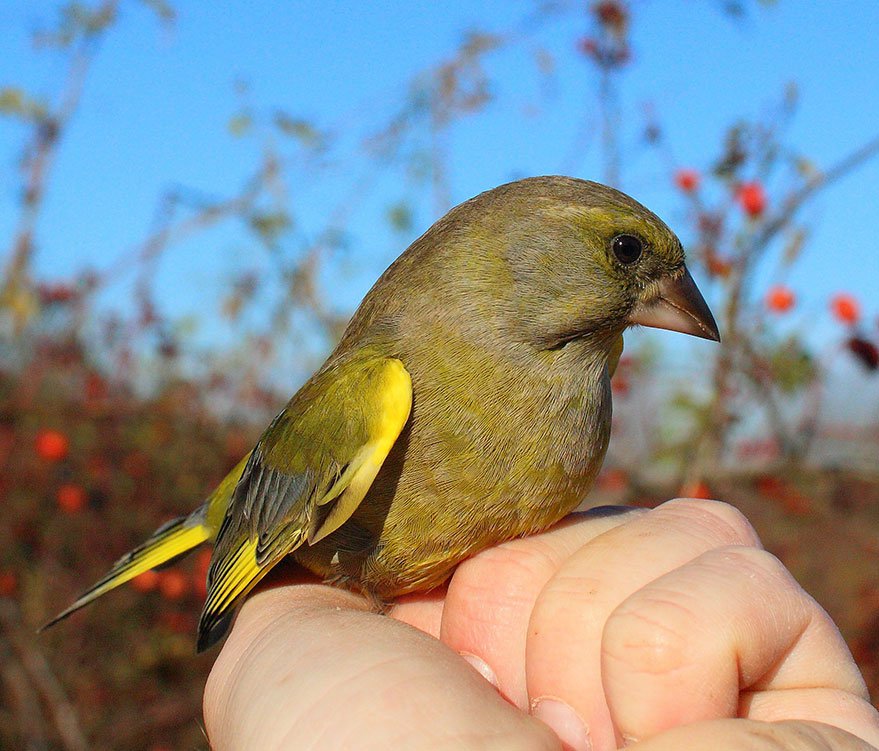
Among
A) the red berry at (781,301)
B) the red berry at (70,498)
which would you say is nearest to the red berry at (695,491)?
the red berry at (781,301)


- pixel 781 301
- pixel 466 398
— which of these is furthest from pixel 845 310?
pixel 466 398

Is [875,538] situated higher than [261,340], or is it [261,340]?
[261,340]

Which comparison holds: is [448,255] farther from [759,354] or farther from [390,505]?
[759,354]

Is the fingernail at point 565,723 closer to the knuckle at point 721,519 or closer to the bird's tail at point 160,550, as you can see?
the knuckle at point 721,519

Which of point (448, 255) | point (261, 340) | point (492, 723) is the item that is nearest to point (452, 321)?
point (448, 255)

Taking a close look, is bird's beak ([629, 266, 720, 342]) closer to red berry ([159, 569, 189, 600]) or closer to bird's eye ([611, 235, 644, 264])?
bird's eye ([611, 235, 644, 264])

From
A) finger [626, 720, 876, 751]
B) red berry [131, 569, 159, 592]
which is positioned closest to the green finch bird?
finger [626, 720, 876, 751]
